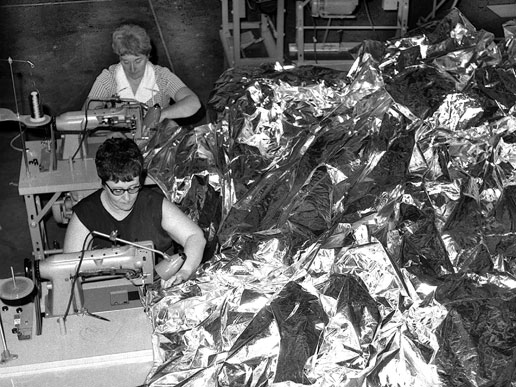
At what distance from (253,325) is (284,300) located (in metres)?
0.14

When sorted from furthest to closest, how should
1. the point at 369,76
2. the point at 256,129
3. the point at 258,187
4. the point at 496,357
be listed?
the point at 369,76 → the point at 256,129 → the point at 258,187 → the point at 496,357

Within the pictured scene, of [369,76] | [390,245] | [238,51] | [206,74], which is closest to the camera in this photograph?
[390,245]

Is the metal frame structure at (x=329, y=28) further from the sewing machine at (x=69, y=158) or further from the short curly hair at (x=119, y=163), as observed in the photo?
the short curly hair at (x=119, y=163)

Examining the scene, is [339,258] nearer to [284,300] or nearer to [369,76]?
[284,300]

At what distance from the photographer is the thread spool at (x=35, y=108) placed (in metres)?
3.64

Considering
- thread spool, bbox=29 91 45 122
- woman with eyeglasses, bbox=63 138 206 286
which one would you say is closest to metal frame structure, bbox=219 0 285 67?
thread spool, bbox=29 91 45 122

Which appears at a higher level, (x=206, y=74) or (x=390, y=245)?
(x=390, y=245)

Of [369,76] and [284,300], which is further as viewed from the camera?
[369,76]

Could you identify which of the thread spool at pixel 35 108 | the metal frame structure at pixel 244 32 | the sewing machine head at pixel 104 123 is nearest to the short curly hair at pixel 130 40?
the sewing machine head at pixel 104 123

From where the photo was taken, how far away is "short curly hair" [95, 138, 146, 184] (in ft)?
10.2

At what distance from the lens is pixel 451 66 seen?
429cm

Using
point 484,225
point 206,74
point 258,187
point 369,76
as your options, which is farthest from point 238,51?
point 484,225

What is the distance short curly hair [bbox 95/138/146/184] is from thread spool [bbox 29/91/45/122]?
2.12 feet

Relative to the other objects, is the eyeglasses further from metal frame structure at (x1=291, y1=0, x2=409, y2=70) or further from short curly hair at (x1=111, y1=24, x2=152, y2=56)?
metal frame structure at (x1=291, y1=0, x2=409, y2=70)
